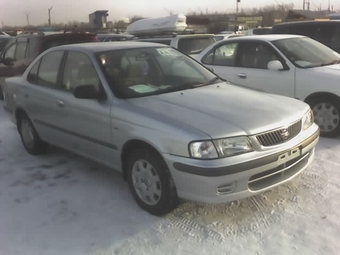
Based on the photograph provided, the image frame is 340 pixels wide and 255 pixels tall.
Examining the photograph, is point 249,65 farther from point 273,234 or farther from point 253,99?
point 273,234

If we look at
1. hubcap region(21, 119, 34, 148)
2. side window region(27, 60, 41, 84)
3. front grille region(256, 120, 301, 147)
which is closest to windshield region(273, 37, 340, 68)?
front grille region(256, 120, 301, 147)

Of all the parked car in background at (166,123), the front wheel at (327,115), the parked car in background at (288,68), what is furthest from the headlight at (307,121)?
the front wheel at (327,115)

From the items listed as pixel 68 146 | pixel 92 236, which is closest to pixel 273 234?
pixel 92 236

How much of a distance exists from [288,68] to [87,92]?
11.4 feet

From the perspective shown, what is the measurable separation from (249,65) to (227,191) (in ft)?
13.1

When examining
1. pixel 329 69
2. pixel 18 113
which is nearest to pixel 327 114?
pixel 329 69

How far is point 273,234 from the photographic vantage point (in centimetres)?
332

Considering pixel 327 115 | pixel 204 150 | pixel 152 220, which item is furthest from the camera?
pixel 327 115

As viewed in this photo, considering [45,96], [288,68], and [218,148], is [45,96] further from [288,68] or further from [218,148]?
[288,68]

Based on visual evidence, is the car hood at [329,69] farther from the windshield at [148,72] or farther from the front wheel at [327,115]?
the windshield at [148,72]

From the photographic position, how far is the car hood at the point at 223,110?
339cm

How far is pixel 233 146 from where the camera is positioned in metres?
3.30

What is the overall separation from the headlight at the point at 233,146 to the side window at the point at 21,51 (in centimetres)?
648

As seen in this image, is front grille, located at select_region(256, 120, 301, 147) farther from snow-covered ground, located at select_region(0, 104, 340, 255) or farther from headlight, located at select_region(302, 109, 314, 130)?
snow-covered ground, located at select_region(0, 104, 340, 255)
